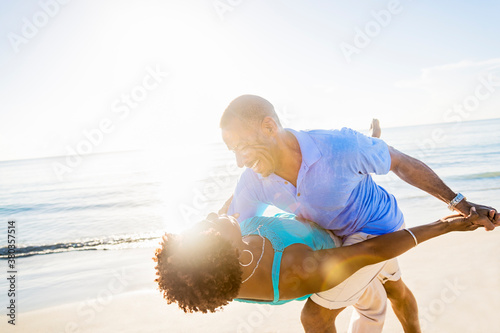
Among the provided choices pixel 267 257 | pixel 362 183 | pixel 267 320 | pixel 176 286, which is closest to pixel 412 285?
pixel 267 320

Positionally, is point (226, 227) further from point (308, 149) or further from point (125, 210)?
point (125, 210)

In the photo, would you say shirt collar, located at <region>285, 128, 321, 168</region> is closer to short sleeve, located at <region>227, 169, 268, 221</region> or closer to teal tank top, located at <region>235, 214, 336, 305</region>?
teal tank top, located at <region>235, 214, 336, 305</region>

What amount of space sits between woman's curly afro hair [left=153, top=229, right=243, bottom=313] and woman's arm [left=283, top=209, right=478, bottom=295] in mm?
436

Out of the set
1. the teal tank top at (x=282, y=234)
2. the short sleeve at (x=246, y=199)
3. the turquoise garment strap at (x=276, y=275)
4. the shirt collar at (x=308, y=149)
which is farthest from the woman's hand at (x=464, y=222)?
the short sleeve at (x=246, y=199)

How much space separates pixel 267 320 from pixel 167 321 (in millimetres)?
1046

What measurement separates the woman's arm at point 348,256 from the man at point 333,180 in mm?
211

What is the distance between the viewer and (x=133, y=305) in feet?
14.8

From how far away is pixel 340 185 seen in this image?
2.57 meters

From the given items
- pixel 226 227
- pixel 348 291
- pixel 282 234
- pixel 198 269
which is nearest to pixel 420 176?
pixel 348 291

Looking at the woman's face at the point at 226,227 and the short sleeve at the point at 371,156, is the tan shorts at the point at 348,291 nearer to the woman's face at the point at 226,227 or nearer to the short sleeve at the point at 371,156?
the short sleeve at the point at 371,156

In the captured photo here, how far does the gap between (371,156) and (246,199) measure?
104 cm

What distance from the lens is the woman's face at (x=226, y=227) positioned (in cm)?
201

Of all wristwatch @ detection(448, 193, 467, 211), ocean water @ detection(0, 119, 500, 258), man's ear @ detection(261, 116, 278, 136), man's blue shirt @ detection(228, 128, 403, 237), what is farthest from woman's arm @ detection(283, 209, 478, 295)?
ocean water @ detection(0, 119, 500, 258)

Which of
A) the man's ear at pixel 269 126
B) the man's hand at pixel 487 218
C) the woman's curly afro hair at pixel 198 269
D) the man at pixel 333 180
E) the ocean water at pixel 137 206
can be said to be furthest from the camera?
the ocean water at pixel 137 206
